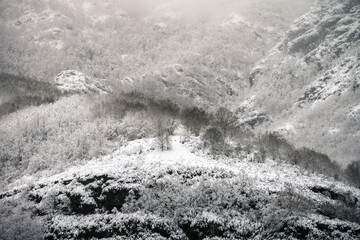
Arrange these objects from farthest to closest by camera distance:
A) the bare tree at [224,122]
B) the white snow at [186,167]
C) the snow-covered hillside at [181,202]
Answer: the bare tree at [224,122] < the white snow at [186,167] < the snow-covered hillside at [181,202]

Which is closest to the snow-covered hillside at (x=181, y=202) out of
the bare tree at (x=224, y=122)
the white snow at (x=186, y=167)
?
the white snow at (x=186, y=167)

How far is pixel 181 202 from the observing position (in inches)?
2072

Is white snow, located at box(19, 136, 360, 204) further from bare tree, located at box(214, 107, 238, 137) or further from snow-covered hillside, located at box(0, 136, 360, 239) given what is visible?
bare tree, located at box(214, 107, 238, 137)

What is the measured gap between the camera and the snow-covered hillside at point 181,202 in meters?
48.1

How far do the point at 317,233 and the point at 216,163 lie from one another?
947 inches

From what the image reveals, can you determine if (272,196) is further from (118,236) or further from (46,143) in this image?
(46,143)

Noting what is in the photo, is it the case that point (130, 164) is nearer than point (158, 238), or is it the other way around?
point (158, 238)

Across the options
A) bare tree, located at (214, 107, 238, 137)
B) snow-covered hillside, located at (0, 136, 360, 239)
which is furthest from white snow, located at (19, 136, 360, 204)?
bare tree, located at (214, 107, 238, 137)

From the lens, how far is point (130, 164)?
61.8 metres

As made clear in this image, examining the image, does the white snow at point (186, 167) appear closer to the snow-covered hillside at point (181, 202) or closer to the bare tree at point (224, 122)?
the snow-covered hillside at point (181, 202)

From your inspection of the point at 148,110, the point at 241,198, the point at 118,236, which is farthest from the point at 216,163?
the point at 148,110

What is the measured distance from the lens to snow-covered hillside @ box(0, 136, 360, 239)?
4812 cm

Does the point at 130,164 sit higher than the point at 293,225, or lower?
higher

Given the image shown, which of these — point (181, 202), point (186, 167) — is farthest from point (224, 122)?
point (181, 202)
